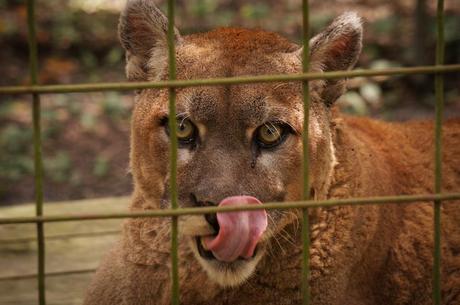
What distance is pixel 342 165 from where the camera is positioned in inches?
160

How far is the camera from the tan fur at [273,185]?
11.9 feet

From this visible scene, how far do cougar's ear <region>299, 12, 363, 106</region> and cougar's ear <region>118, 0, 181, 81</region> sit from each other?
2.44 feet

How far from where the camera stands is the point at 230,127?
12.1 feet

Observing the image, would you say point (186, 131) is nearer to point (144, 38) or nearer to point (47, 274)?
point (144, 38)

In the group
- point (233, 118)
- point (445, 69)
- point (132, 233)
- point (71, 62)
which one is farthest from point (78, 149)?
point (445, 69)

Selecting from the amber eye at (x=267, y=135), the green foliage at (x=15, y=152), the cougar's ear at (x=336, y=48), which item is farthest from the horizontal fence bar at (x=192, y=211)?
the green foliage at (x=15, y=152)

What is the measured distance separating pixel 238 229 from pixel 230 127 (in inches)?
32.5

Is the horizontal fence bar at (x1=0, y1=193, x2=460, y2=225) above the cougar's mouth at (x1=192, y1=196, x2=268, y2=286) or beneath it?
above

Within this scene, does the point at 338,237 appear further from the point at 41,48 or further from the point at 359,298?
the point at 41,48

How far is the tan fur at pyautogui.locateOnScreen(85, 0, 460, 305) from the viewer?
364cm

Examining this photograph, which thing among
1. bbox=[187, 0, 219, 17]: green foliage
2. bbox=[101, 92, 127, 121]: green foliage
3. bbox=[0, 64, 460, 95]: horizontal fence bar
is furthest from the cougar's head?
bbox=[187, 0, 219, 17]: green foliage

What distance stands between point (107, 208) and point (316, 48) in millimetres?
2578

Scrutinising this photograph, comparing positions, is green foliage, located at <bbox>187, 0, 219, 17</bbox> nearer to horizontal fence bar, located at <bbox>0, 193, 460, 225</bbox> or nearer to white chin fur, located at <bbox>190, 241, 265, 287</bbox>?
white chin fur, located at <bbox>190, 241, 265, 287</bbox>

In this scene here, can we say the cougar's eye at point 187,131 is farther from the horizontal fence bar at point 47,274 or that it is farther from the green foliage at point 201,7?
the green foliage at point 201,7
